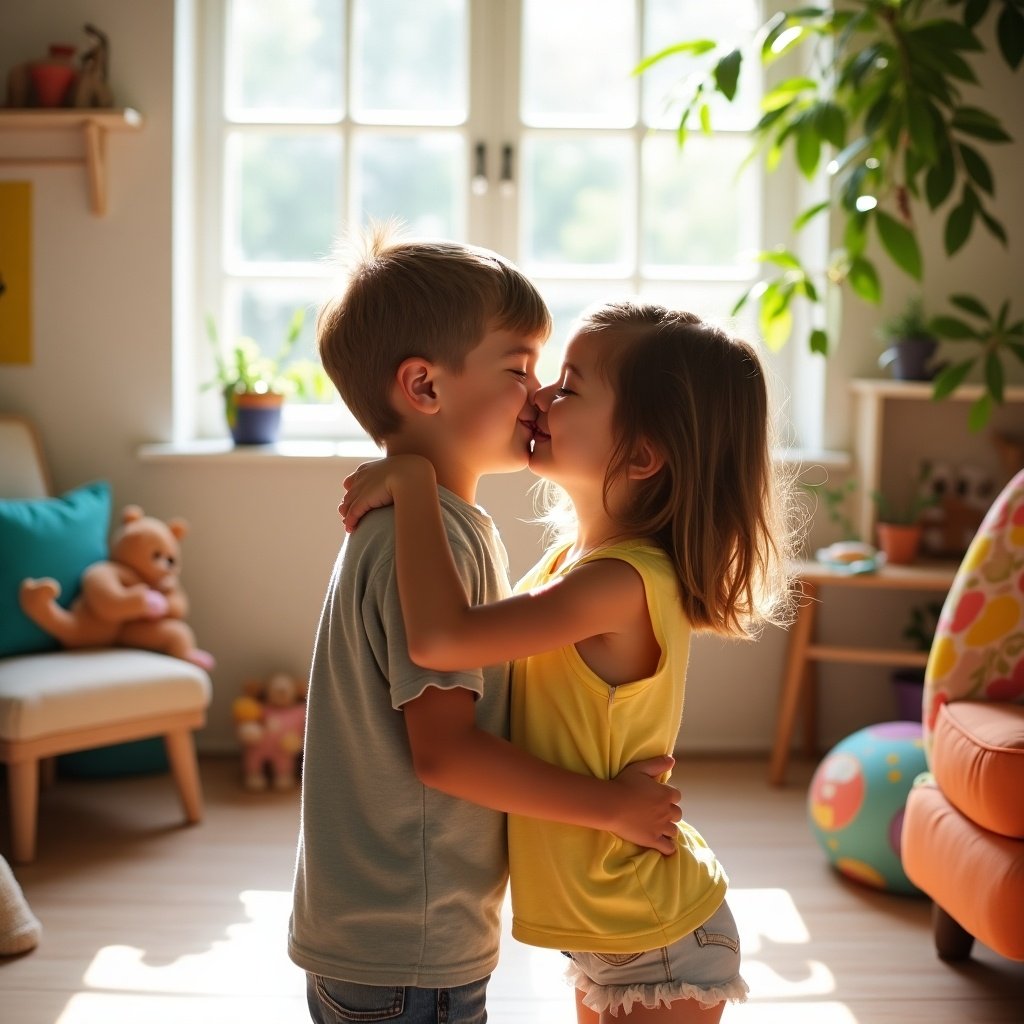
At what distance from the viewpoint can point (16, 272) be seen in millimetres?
3451

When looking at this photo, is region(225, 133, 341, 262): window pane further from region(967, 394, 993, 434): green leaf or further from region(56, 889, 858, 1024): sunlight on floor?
region(56, 889, 858, 1024): sunlight on floor

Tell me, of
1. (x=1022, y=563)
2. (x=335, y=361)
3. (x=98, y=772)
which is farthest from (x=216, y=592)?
(x=335, y=361)

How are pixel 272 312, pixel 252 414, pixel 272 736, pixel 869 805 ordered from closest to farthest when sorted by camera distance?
pixel 869 805
pixel 272 736
pixel 252 414
pixel 272 312

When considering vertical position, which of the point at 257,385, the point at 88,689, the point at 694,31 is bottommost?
the point at 88,689

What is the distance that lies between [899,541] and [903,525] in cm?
8

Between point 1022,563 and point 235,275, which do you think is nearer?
point 1022,563

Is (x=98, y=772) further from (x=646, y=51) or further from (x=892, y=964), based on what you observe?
(x=646, y=51)

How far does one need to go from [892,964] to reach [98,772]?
207 centimetres

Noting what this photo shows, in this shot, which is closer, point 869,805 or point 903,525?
point 869,805

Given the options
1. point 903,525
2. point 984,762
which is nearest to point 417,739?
point 984,762

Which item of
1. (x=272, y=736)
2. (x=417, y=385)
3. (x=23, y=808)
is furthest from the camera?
(x=272, y=736)

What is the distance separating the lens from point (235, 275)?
3701 mm

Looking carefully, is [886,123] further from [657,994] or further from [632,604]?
[657,994]

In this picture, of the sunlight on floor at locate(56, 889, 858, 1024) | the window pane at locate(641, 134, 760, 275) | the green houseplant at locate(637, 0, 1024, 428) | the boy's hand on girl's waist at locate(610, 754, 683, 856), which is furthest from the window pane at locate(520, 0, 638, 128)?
the boy's hand on girl's waist at locate(610, 754, 683, 856)
